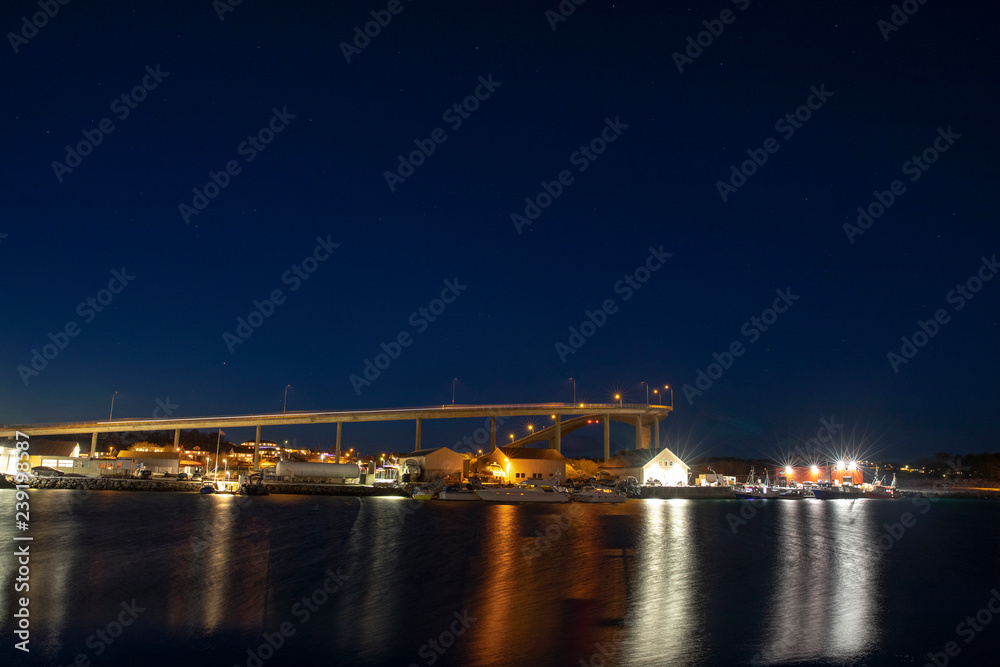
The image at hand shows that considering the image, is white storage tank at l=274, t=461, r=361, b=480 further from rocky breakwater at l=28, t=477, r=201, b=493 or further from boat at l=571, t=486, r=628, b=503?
boat at l=571, t=486, r=628, b=503

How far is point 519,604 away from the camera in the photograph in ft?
38.2

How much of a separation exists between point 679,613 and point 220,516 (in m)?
22.8

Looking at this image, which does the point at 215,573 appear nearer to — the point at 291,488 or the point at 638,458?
Answer: the point at 291,488

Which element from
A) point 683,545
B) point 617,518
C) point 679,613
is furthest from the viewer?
point 617,518

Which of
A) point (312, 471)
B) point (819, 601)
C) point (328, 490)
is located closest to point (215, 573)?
point (819, 601)

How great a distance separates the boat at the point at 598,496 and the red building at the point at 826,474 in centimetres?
3946

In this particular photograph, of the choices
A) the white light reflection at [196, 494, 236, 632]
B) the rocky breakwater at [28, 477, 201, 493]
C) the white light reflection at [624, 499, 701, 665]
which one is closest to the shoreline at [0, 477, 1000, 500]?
the rocky breakwater at [28, 477, 201, 493]

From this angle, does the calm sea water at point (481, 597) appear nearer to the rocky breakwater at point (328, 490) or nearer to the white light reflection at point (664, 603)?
the white light reflection at point (664, 603)

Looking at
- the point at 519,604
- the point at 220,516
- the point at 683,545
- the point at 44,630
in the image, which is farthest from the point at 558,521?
the point at 44,630

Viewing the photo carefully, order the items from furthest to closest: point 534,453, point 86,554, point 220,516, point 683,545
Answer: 1. point 534,453
2. point 220,516
3. point 683,545
4. point 86,554

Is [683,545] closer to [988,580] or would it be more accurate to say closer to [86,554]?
[988,580]

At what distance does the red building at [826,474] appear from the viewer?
256ft

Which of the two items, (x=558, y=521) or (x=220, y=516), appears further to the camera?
(x=558, y=521)

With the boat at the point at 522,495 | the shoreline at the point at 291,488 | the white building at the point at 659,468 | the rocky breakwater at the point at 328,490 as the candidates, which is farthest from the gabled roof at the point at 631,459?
the rocky breakwater at the point at 328,490
